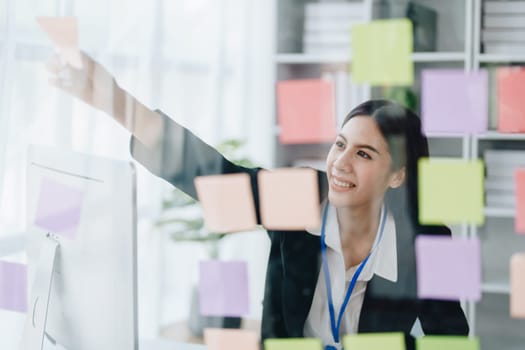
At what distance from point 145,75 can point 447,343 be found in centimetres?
59

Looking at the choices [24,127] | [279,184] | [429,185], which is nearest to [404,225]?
[429,185]

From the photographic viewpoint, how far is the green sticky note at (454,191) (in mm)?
887

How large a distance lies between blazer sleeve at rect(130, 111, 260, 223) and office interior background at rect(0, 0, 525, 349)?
0.05 ft

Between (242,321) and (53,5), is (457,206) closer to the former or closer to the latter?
(242,321)

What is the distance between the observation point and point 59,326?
3.37 ft

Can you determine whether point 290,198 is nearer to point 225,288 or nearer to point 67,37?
point 225,288

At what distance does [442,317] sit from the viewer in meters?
0.93

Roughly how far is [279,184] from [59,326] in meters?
0.41

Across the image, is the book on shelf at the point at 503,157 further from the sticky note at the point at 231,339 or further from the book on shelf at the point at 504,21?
the sticky note at the point at 231,339

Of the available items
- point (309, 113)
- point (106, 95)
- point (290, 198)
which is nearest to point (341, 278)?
point (290, 198)

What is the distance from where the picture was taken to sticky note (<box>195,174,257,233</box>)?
38.0 inches

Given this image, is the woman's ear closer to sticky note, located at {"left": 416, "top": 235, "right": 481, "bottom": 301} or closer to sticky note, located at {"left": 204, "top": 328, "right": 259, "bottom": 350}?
sticky note, located at {"left": 416, "top": 235, "right": 481, "bottom": 301}

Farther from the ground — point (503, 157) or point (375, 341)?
point (503, 157)

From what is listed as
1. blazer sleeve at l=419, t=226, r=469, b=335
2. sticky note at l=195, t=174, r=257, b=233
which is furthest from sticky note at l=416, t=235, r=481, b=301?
sticky note at l=195, t=174, r=257, b=233
